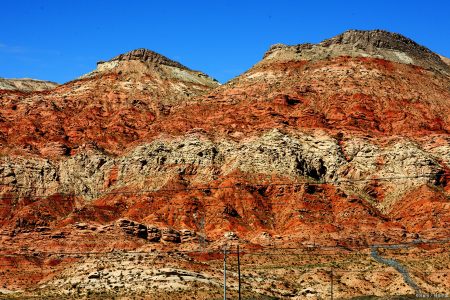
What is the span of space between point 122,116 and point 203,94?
52.0 ft

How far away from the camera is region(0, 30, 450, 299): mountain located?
105938mm

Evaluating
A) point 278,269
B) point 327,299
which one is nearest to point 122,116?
point 278,269

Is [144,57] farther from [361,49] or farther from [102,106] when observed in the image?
[361,49]

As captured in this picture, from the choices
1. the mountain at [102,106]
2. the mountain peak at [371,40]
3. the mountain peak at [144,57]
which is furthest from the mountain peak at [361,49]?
the mountain peak at [144,57]

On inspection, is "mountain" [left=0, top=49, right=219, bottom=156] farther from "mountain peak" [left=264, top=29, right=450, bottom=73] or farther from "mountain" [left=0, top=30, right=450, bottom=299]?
"mountain peak" [left=264, top=29, right=450, bottom=73]

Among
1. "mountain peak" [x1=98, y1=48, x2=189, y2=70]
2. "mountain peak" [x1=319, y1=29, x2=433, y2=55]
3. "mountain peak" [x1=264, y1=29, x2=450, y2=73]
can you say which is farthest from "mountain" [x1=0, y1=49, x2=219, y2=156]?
"mountain peak" [x1=319, y1=29, x2=433, y2=55]

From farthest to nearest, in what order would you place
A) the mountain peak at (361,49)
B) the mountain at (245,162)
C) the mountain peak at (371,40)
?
the mountain peak at (371,40), the mountain peak at (361,49), the mountain at (245,162)

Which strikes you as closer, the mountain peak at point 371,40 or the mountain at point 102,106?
the mountain at point 102,106

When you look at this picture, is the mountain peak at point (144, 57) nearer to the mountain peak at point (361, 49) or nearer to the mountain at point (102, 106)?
the mountain at point (102, 106)

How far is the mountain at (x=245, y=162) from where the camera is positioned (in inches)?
4171

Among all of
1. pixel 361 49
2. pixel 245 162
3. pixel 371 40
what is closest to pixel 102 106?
pixel 245 162

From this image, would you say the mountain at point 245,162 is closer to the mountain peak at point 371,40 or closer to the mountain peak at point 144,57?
the mountain peak at point 371,40

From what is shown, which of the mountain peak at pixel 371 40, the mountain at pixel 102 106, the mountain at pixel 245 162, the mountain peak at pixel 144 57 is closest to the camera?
the mountain at pixel 245 162

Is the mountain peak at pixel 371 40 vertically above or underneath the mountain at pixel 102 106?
above
